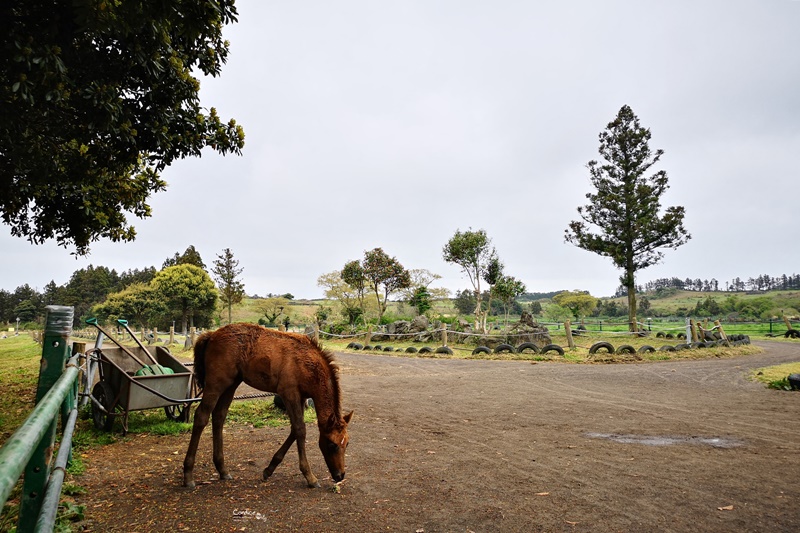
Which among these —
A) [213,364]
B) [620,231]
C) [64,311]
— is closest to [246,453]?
[213,364]

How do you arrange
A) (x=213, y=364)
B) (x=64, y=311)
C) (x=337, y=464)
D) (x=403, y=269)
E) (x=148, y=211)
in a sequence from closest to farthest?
(x=64, y=311) < (x=337, y=464) < (x=213, y=364) < (x=148, y=211) < (x=403, y=269)

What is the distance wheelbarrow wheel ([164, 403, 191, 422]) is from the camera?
6.84 meters

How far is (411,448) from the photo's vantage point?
5629mm

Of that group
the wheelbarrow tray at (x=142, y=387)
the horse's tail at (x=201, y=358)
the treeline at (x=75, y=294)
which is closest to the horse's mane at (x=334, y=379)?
the horse's tail at (x=201, y=358)

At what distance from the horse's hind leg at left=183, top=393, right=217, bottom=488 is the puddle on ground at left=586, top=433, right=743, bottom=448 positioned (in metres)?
5.10

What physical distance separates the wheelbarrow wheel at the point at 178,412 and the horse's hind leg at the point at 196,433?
282 cm

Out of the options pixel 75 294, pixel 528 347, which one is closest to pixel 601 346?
pixel 528 347

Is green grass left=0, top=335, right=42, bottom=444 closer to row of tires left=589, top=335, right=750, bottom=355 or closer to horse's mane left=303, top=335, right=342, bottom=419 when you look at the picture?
horse's mane left=303, top=335, right=342, bottom=419

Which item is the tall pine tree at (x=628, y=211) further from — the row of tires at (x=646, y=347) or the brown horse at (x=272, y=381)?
the brown horse at (x=272, y=381)

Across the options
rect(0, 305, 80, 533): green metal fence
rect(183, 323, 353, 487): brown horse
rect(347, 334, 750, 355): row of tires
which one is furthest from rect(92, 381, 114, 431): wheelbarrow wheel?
rect(347, 334, 750, 355): row of tires

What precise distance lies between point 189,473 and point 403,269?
31.9 meters

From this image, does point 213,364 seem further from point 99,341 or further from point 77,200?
point 77,200

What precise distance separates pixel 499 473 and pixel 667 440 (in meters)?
2.89

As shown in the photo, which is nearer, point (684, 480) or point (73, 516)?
point (73, 516)
